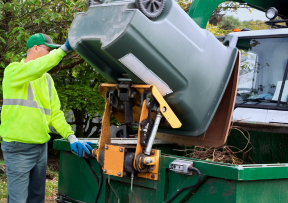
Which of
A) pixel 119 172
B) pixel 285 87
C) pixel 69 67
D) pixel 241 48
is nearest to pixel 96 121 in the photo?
pixel 69 67

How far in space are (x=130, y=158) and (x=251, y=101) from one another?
1.91 metres

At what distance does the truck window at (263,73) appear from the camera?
12.6 feet

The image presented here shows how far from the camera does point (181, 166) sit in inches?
95.0

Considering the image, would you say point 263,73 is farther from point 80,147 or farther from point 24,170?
point 24,170

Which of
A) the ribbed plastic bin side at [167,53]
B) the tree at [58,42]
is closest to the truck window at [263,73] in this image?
the ribbed plastic bin side at [167,53]

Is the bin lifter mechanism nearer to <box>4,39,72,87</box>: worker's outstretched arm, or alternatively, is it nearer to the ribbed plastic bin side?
the ribbed plastic bin side

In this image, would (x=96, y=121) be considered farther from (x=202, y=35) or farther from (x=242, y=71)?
(x=202, y=35)

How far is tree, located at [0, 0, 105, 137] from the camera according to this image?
5078 millimetres

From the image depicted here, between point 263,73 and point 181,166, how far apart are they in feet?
6.86

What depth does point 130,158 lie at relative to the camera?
2543 millimetres

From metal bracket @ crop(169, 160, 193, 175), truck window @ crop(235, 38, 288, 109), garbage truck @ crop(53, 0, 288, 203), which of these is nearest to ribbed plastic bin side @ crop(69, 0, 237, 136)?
garbage truck @ crop(53, 0, 288, 203)

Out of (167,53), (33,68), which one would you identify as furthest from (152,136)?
(33,68)

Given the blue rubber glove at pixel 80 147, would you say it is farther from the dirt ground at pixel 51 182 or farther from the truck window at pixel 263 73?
the dirt ground at pixel 51 182

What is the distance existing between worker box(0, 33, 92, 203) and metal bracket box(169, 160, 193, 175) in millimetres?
871
